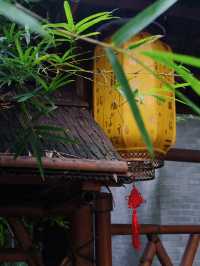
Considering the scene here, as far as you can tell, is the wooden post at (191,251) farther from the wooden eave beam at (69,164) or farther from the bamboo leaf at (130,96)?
the bamboo leaf at (130,96)

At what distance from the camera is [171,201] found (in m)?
4.97

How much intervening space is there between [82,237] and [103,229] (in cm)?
8

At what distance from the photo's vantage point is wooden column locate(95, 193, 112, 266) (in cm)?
187

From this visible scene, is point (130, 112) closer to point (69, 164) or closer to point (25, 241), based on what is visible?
point (69, 164)

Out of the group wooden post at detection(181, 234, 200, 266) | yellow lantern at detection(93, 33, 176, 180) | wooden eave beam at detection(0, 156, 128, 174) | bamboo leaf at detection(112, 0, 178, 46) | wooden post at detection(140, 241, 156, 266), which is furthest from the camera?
wooden post at detection(181, 234, 200, 266)

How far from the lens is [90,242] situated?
73.0 inches

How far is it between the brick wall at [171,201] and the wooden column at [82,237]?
8.93ft

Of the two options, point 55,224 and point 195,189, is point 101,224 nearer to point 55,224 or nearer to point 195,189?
point 55,224

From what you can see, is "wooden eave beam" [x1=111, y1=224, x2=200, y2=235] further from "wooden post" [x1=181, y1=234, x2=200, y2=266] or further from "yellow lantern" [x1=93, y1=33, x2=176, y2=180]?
"yellow lantern" [x1=93, y1=33, x2=176, y2=180]

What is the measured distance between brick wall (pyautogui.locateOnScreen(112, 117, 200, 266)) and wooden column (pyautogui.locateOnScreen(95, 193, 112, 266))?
8.83 feet

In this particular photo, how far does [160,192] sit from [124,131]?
3.43 m

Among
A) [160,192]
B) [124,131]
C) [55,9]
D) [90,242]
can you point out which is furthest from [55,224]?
[160,192]

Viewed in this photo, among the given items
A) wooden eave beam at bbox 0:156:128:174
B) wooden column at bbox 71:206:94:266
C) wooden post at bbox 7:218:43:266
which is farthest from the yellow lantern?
wooden post at bbox 7:218:43:266

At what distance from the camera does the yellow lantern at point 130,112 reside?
159 cm
